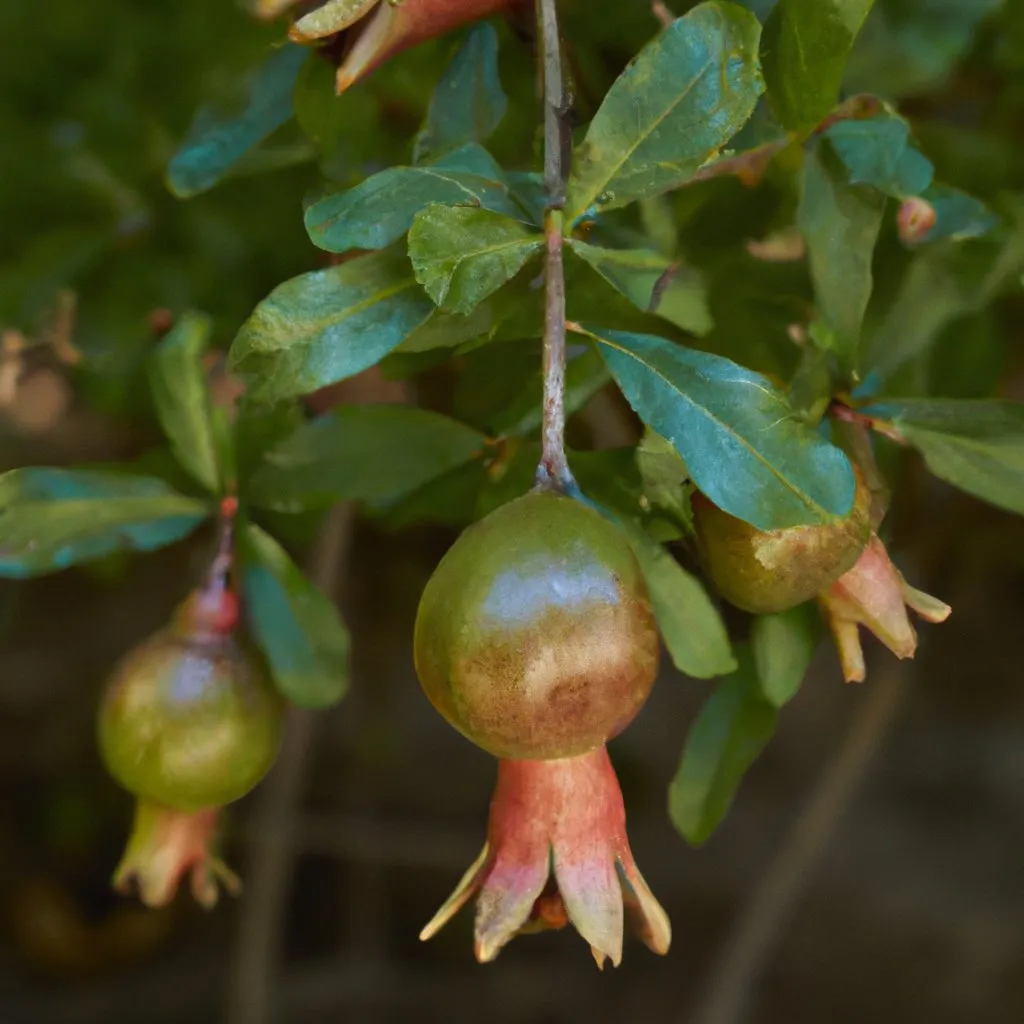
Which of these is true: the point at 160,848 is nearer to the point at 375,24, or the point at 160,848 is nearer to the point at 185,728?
the point at 185,728

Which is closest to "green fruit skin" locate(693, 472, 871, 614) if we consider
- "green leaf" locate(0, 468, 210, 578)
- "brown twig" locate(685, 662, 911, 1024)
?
"green leaf" locate(0, 468, 210, 578)

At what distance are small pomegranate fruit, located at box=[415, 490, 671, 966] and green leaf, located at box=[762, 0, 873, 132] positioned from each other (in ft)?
0.84

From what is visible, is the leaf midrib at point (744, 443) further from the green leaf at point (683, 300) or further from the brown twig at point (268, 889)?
the brown twig at point (268, 889)

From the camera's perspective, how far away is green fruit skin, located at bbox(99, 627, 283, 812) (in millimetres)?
644

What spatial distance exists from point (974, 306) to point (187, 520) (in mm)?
535

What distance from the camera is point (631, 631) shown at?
1.57 feet

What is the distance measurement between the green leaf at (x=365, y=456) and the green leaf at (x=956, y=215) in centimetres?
29

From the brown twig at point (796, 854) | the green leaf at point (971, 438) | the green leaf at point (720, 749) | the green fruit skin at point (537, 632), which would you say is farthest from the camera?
the brown twig at point (796, 854)

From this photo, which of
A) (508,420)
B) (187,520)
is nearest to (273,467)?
(187,520)

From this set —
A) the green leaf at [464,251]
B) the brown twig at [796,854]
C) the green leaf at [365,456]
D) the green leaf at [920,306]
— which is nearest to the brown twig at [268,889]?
the brown twig at [796,854]

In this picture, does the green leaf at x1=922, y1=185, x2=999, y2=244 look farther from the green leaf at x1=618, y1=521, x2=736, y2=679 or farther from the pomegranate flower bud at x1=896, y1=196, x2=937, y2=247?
the green leaf at x1=618, y1=521, x2=736, y2=679

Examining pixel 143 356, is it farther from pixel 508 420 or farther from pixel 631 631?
pixel 631 631

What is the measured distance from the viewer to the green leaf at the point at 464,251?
48 centimetres

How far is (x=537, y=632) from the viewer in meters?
0.46
